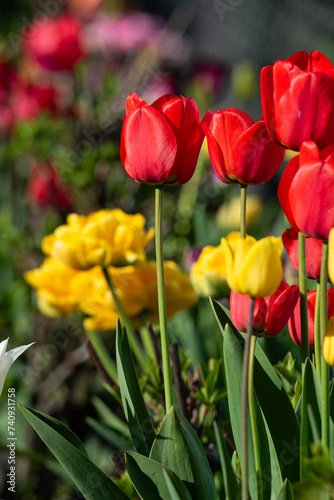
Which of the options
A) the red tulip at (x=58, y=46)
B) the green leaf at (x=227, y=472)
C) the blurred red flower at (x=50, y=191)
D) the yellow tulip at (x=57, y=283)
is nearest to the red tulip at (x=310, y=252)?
the green leaf at (x=227, y=472)

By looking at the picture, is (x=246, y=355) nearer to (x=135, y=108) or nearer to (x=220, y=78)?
(x=135, y=108)

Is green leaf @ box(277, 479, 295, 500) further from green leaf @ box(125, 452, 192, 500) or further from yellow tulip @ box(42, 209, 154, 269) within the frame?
yellow tulip @ box(42, 209, 154, 269)

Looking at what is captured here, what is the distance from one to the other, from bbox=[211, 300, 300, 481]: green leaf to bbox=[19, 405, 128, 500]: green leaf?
12 centimetres

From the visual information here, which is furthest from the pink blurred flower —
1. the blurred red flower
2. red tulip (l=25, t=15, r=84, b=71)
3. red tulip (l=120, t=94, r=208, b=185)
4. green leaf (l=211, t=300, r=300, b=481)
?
green leaf (l=211, t=300, r=300, b=481)

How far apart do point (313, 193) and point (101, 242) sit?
33 cm

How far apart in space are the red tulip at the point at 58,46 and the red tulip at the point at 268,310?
1195mm

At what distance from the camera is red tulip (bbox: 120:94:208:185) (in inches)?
15.4

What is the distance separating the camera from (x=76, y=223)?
2.19 ft

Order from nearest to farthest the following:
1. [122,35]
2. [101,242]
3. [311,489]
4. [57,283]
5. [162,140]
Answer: [311,489] < [162,140] < [101,242] < [57,283] < [122,35]

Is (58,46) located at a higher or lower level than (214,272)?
higher

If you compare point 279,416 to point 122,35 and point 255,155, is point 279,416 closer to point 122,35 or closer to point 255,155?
point 255,155

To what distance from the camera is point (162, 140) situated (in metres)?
0.39

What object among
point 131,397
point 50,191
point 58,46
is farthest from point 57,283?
point 58,46

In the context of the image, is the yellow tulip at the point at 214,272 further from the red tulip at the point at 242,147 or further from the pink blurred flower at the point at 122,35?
the pink blurred flower at the point at 122,35
